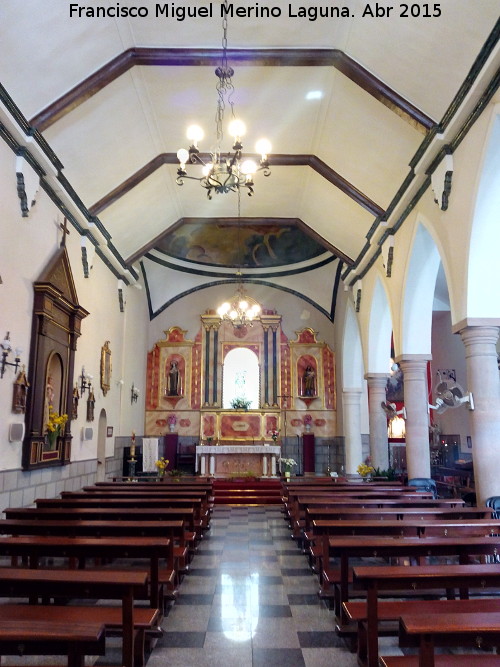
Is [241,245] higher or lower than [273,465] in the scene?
higher

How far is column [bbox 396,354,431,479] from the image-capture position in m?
10.4

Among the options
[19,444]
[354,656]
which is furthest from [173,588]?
[19,444]

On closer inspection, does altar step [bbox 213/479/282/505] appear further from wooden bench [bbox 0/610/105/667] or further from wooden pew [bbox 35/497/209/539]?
wooden bench [bbox 0/610/105/667]

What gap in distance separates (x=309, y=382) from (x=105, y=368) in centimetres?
807

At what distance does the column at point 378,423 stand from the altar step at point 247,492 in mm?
2569

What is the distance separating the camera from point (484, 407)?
7367 millimetres

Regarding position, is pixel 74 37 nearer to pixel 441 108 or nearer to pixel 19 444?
pixel 441 108

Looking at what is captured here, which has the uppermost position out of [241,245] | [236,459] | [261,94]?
[241,245]

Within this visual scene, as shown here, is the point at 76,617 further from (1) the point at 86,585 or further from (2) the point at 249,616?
(2) the point at 249,616

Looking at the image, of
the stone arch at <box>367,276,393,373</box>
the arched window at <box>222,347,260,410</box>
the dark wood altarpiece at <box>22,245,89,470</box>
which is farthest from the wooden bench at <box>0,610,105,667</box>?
the arched window at <box>222,347,260,410</box>

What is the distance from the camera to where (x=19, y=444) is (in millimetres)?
7977

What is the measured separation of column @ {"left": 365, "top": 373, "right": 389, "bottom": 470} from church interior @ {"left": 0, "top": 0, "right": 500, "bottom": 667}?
0.05m

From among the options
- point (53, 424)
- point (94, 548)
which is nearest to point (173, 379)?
point (53, 424)

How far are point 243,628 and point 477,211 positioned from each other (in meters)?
5.74
